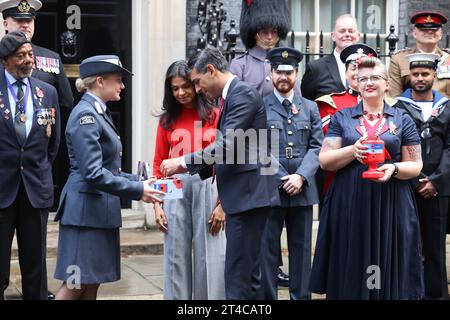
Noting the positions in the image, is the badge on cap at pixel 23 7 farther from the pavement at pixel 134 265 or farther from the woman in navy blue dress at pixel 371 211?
the woman in navy blue dress at pixel 371 211

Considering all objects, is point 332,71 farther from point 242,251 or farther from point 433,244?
point 242,251

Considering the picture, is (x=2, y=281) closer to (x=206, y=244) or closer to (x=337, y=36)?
(x=206, y=244)

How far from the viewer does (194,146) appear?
261 inches

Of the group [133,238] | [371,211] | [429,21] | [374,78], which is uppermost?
[429,21]

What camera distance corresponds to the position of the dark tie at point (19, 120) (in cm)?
659

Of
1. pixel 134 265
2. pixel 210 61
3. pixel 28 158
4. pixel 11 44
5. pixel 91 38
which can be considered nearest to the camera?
pixel 210 61

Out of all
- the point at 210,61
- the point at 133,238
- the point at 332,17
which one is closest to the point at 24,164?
the point at 210,61

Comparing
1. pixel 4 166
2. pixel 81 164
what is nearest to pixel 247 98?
pixel 81 164

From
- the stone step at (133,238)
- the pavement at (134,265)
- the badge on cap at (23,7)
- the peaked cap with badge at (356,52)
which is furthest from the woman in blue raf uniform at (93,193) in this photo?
the stone step at (133,238)

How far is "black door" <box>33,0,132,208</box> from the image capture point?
10.0m

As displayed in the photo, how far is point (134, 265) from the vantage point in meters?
8.80

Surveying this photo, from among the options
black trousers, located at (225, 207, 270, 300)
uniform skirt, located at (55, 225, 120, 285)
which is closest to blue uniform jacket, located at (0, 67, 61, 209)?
uniform skirt, located at (55, 225, 120, 285)

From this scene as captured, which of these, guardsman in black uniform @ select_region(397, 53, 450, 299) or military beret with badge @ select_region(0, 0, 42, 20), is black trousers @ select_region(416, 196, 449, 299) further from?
military beret with badge @ select_region(0, 0, 42, 20)

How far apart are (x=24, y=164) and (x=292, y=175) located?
1941mm
